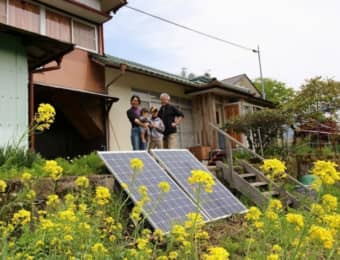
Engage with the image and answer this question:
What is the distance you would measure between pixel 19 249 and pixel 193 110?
1084 centimetres

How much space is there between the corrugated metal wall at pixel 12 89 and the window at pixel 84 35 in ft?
12.0

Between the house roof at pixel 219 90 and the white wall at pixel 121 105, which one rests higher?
the house roof at pixel 219 90

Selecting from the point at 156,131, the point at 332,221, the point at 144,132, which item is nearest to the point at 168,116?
the point at 156,131

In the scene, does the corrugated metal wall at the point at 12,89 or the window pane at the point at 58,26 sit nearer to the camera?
the corrugated metal wall at the point at 12,89

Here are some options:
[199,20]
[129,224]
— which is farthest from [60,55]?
[199,20]

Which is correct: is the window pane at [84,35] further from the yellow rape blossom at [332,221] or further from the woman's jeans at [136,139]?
the yellow rape blossom at [332,221]

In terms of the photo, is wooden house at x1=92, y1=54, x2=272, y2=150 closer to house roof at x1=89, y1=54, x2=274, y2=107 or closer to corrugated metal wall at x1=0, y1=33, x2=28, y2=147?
house roof at x1=89, y1=54, x2=274, y2=107

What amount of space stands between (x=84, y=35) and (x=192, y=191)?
712 cm

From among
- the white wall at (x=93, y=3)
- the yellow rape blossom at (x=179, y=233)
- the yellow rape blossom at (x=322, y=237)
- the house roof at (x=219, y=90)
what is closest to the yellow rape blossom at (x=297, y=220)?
the yellow rape blossom at (x=322, y=237)

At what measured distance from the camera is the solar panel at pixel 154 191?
3734 millimetres

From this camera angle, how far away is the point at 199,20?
15.6 m

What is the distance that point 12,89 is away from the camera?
6.03 metres

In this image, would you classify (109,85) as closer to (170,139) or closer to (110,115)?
(110,115)

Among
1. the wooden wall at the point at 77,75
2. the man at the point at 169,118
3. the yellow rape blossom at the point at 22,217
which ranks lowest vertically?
the yellow rape blossom at the point at 22,217
